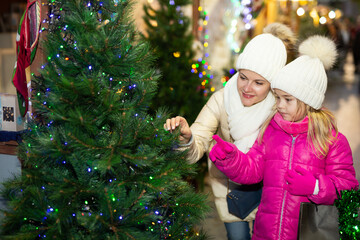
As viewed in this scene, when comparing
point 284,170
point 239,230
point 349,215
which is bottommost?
point 239,230

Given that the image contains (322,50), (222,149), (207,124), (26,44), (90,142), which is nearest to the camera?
(90,142)

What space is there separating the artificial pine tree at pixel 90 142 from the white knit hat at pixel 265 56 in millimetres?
731

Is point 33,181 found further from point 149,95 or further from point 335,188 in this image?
point 335,188

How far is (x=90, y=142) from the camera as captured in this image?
6.19ft

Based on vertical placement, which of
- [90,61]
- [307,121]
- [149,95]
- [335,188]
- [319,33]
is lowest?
[335,188]

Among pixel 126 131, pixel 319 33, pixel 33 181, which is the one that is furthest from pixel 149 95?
pixel 319 33

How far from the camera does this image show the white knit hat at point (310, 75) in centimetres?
240

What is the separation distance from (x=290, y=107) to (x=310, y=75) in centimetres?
20

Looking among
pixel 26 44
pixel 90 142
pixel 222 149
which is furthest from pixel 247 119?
pixel 26 44

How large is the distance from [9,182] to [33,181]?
0.43ft

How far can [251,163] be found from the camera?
2.52 m

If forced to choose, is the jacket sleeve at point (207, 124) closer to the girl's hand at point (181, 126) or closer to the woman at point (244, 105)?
the woman at point (244, 105)

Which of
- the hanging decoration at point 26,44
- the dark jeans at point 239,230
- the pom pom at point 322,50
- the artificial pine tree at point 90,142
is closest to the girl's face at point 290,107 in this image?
the pom pom at point 322,50

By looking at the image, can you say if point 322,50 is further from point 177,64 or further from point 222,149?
point 177,64
